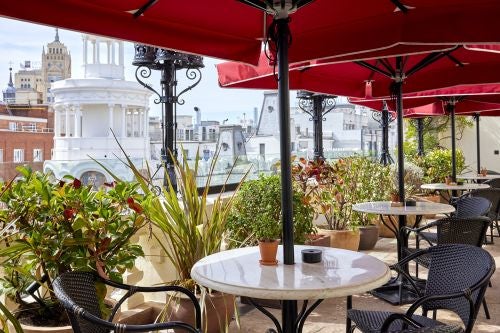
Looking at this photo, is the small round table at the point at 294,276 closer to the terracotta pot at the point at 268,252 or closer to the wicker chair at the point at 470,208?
the terracotta pot at the point at 268,252

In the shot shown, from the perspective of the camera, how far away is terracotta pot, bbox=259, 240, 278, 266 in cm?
210

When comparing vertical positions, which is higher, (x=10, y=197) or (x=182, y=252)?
(x=10, y=197)

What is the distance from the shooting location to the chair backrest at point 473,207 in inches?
156

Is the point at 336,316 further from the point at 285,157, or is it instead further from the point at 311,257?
the point at 285,157

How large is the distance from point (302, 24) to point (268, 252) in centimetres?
143

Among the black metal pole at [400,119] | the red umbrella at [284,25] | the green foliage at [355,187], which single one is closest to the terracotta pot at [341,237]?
the green foliage at [355,187]

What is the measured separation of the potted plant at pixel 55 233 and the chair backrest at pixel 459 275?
1.50 m

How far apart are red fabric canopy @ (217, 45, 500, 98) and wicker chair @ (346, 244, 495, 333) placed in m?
1.76

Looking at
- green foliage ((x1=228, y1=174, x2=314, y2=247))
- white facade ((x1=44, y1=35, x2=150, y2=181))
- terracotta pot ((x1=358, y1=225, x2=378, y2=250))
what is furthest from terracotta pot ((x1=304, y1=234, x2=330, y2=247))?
white facade ((x1=44, y1=35, x2=150, y2=181))

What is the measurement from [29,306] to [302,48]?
2.04 m

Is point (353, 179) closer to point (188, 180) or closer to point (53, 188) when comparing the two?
point (188, 180)

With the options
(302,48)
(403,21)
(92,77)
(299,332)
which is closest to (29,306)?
(299,332)

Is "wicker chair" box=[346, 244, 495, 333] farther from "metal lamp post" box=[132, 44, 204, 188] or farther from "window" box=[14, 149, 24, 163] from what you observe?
"window" box=[14, 149, 24, 163]

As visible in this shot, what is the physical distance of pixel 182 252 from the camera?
2.92 m
